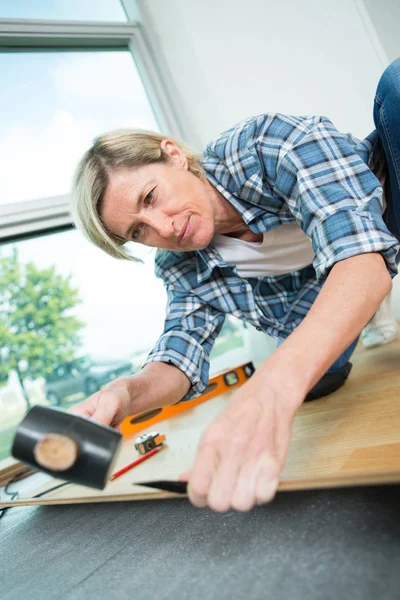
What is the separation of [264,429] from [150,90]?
252cm

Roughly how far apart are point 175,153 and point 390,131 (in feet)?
1.70

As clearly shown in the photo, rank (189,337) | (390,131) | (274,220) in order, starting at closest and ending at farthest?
(390,131) < (274,220) < (189,337)

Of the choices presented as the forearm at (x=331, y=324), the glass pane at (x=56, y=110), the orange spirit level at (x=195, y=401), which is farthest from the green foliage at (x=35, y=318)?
the forearm at (x=331, y=324)

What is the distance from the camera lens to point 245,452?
0.55m

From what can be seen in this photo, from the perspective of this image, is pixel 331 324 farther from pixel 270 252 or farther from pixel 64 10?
pixel 64 10

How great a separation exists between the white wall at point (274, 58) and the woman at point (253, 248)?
0.96 m

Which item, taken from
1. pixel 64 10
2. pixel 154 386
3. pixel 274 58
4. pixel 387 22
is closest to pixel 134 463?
pixel 154 386

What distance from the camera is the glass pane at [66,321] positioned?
223cm

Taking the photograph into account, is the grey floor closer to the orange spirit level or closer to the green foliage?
the orange spirit level

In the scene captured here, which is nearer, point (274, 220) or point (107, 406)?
point (107, 406)

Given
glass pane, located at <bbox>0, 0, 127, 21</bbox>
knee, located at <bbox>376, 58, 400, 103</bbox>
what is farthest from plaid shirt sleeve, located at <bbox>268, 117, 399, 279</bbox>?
glass pane, located at <bbox>0, 0, 127, 21</bbox>

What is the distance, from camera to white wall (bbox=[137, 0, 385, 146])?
2.12m

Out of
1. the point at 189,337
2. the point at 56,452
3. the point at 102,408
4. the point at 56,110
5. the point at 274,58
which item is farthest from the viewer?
the point at 56,110

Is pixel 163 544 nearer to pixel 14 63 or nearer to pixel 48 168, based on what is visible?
pixel 48 168
